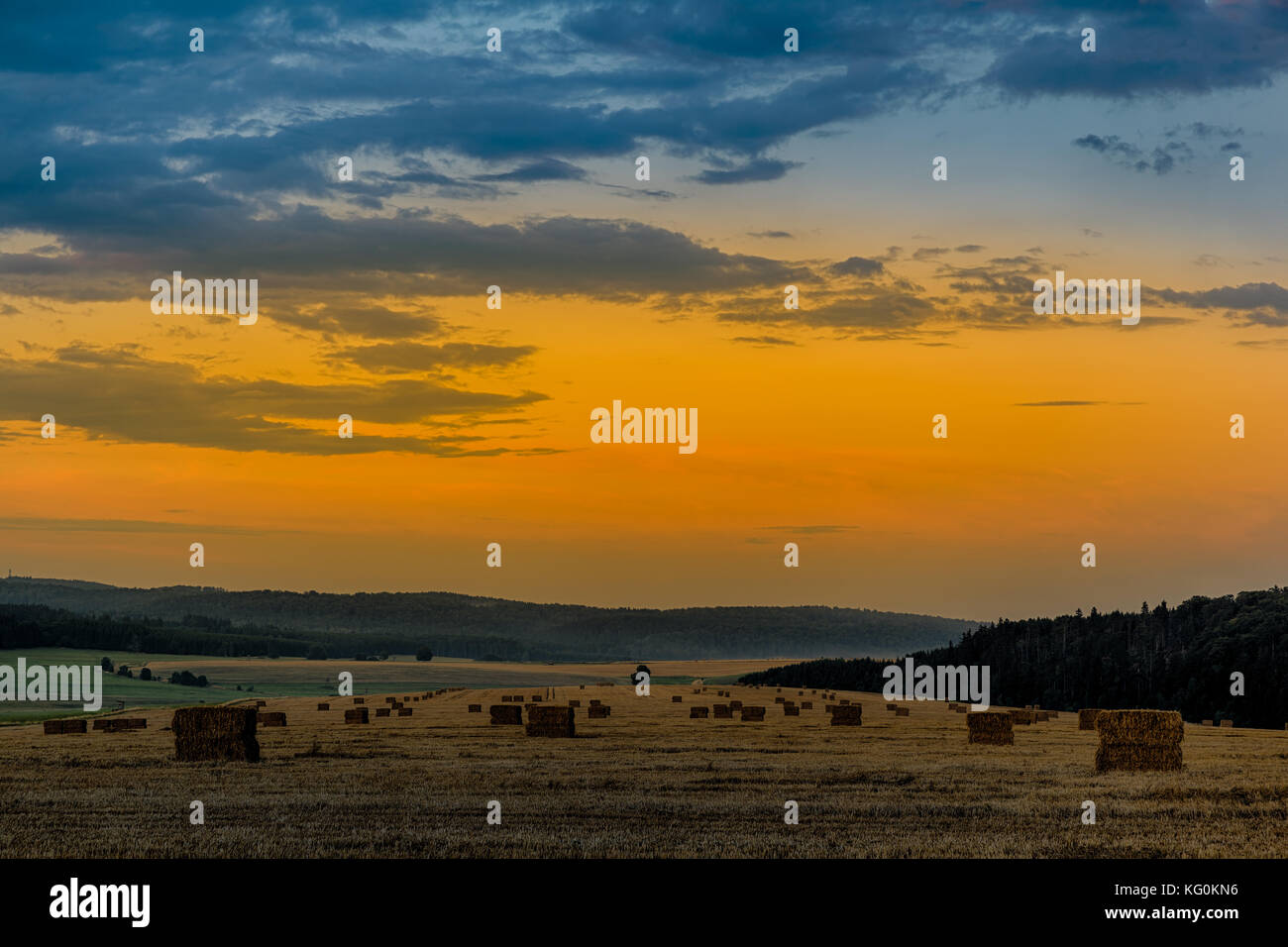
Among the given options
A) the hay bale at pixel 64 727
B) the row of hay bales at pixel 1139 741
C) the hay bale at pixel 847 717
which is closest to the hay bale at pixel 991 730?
the row of hay bales at pixel 1139 741

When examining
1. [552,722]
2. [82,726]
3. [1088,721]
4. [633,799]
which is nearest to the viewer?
[633,799]

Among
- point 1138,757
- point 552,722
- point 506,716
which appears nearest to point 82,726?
point 506,716

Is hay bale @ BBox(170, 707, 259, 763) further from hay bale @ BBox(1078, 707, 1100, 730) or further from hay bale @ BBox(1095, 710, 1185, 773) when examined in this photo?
hay bale @ BBox(1078, 707, 1100, 730)

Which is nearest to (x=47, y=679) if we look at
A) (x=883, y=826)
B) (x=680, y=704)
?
(x=680, y=704)

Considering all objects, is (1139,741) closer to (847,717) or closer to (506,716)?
(847,717)

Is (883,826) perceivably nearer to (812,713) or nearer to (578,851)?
(578,851)

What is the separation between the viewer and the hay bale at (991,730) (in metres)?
43.2

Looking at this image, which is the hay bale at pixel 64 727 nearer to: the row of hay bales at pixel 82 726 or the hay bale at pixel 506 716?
the row of hay bales at pixel 82 726

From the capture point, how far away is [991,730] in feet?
143

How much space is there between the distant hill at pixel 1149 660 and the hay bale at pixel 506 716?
2327 inches

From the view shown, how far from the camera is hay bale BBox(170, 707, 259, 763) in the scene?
34.7 m

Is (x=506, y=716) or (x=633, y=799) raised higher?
(x=633, y=799)

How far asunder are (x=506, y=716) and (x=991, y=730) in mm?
19000
